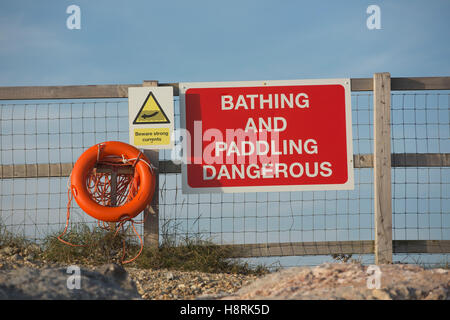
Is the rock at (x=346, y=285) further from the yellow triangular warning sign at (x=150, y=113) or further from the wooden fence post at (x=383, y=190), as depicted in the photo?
the yellow triangular warning sign at (x=150, y=113)

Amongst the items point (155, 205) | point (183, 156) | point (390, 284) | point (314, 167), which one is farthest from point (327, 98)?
point (390, 284)

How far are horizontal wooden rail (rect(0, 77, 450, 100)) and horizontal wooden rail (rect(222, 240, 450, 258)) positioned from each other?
→ 1.65 m

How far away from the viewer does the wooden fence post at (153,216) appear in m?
4.42

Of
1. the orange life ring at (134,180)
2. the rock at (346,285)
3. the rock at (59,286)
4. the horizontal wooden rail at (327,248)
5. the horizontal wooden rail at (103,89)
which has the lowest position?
the horizontal wooden rail at (327,248)

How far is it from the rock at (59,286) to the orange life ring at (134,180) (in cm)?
163

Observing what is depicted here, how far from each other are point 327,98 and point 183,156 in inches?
64.8

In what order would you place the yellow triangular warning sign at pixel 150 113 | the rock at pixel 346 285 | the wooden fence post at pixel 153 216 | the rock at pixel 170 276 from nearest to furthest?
the rock at pixel 346 285
the rock at pixel 170 276
the wooden fence post at pixel 153 216
the yellow triangular warning sign at pixel 150 113

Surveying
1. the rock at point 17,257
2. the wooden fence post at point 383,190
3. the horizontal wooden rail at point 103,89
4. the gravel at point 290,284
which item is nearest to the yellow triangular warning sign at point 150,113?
the horizontal wooden rail at point 103,89

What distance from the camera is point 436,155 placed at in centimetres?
471

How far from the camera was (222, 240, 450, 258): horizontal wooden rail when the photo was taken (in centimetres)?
450

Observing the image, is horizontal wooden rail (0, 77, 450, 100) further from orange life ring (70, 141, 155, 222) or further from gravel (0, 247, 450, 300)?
gravel (0, 247, 450, 300)

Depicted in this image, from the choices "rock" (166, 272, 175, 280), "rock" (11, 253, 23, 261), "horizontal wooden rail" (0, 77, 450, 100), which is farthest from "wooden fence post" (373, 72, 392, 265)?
"rock" (11, 253, 23, 261)

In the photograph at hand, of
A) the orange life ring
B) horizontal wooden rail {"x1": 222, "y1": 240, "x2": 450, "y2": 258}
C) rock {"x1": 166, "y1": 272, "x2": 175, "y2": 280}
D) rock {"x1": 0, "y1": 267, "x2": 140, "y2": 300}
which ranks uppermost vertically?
the orange life ring
